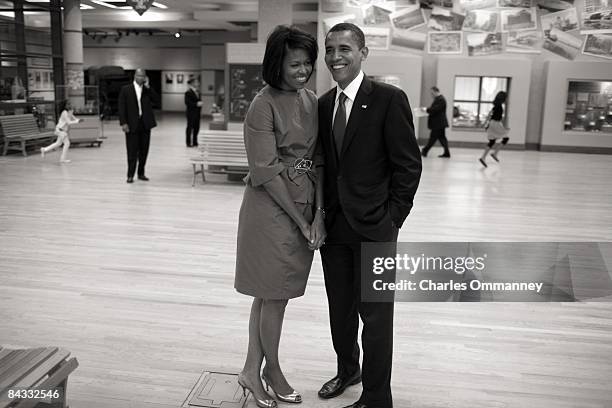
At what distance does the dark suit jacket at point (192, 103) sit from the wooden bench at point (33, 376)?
13378 millimetres

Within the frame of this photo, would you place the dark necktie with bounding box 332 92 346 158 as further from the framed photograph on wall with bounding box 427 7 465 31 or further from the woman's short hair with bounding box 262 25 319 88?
the framed photograph on wall with bounding box 427 7 465 31

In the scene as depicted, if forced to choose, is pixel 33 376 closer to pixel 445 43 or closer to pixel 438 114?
pixel 438 114

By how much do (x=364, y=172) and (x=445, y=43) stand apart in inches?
630

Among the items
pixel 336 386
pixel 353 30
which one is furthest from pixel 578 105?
pixel 353 30

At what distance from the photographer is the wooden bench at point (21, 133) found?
13398 millimetres

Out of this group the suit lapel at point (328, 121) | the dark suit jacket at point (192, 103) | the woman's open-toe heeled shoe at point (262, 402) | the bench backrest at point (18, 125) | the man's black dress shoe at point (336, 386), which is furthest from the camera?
the dark suit jacket at point (192, 103)

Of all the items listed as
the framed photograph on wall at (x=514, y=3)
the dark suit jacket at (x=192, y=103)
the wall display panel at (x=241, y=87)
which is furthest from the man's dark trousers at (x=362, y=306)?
the framed photograph on wall at (x=514, y=3)

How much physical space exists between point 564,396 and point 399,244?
1.25 m

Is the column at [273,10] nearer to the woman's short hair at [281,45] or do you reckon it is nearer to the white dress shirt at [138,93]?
the white dress shirt at [138,93]

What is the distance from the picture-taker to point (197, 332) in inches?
152

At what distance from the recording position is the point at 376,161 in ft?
8.73

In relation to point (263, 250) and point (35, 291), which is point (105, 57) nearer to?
point (35, 291)

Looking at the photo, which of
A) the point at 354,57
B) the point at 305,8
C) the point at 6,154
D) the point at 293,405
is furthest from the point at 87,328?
the point at 305,8

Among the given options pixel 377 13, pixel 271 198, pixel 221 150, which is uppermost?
pixel 377 13
